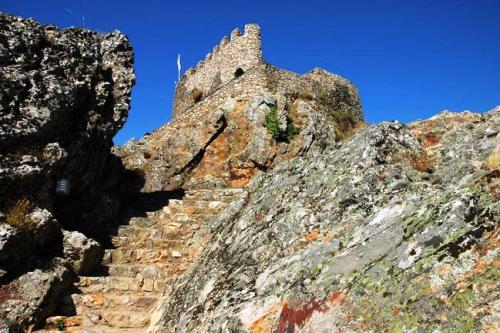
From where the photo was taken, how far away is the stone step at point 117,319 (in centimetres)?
707

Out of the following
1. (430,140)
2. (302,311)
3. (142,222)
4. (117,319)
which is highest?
(142,222)

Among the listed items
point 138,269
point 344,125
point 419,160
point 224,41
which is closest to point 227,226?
point 138,269

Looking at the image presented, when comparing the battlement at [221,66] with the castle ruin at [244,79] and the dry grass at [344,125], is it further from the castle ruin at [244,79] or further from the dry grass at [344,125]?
the dry grass at [344,125]

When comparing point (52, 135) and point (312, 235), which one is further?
point (52, 135)

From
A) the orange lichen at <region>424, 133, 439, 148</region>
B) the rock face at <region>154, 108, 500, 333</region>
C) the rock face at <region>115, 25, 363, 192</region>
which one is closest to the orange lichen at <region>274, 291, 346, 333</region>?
the rock face at <region>154, 108, 500, 333</region>

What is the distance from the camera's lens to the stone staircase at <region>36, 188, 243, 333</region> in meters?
7.11

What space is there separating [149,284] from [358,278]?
17.3 ft

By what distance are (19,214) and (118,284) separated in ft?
6.73

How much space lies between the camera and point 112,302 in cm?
749

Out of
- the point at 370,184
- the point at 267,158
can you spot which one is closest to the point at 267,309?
the point at 370,184

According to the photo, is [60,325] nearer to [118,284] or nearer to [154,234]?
[118,284]

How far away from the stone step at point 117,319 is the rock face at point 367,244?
573 millimetres

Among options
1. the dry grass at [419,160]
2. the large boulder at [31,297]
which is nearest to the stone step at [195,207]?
the large boulder at [31,297]

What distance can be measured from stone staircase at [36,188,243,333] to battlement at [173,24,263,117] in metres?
15.5
